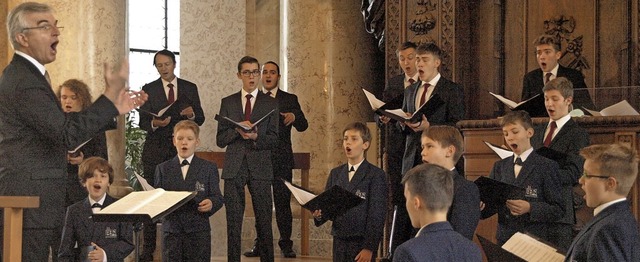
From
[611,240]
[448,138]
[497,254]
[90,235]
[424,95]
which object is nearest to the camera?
[611,240]

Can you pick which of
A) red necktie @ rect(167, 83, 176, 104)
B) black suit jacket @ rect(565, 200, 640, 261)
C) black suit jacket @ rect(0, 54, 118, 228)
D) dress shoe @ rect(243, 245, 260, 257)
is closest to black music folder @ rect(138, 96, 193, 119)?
red necktie @ rect(167, 83, 176, 104)

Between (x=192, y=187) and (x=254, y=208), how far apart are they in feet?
3.72

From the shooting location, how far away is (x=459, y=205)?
621cm

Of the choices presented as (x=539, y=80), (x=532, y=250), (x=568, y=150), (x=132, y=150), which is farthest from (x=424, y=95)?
(x=132, y=150)

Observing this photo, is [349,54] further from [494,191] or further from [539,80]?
[494,191]

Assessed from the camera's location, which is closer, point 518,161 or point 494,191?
point 494,191

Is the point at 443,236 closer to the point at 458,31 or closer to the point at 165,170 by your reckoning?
the point at 165,170

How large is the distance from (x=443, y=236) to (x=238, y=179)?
16.3ft

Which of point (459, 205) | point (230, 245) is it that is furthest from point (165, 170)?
point (459, 205)

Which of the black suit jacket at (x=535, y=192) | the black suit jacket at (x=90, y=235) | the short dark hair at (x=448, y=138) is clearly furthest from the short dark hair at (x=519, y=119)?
the black suit jacket at (x=90, y=235)

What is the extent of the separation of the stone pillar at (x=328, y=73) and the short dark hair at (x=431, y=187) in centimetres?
701

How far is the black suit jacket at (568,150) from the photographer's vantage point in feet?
24.0

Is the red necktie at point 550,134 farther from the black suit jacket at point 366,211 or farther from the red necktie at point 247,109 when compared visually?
the red necktie at point 247,109

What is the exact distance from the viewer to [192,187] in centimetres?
820
